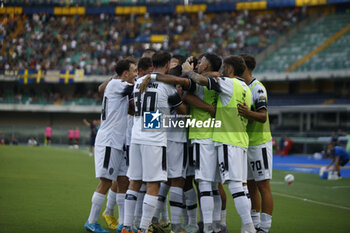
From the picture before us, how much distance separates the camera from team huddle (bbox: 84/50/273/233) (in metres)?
6.87

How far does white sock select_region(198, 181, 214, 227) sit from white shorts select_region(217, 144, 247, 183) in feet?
0.84

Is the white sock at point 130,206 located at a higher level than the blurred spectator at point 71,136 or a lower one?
higher

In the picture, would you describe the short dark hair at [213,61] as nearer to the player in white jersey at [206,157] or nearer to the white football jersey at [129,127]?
the player in white jersey at [206,157]

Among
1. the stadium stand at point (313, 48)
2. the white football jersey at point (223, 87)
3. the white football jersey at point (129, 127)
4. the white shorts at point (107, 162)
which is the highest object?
the stadium stand at point (313, 48)

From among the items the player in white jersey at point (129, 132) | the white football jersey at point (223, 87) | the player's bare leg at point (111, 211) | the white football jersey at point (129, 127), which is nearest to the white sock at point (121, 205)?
the player in white jersey at point (129, 132)

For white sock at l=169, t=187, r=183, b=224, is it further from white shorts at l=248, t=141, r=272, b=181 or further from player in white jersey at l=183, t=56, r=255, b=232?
white shorts at l=248, t=141, r=272, b=181

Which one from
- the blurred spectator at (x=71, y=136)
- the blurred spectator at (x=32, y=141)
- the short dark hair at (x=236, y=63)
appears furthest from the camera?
the blurred spectator at (x=71, y=136)

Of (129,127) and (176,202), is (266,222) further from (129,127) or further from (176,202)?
(129,127)

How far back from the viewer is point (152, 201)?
6.82 meters

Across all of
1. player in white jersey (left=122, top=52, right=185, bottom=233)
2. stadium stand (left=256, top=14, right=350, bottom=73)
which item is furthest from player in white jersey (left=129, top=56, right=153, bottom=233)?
stadium stand (left=256, top=14, right=350, bottom=73)

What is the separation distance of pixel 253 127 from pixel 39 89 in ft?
138

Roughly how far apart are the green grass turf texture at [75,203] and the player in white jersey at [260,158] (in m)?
0.85

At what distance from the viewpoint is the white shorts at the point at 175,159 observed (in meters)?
7.23

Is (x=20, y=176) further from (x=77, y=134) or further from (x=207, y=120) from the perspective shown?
(x=77, y=134)
